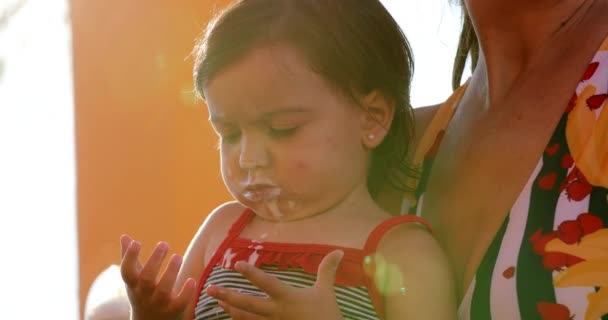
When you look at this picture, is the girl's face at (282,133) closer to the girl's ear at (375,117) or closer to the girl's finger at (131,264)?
the girl's ear at (375,117)

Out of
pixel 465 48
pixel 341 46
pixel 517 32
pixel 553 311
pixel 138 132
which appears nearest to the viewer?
pixel 553 311

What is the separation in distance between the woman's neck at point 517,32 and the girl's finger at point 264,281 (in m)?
0.66

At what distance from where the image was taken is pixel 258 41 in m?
1.23

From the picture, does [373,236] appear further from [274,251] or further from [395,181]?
[395,181]

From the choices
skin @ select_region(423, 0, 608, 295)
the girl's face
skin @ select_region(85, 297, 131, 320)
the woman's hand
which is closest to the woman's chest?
skin @ select_region(423, 0, 608, 295)

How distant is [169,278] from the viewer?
3.77ft

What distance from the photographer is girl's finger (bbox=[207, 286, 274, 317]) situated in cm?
97

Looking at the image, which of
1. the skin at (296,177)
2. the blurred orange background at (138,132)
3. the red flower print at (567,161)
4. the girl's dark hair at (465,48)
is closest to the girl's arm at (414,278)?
the skin at (296,177)

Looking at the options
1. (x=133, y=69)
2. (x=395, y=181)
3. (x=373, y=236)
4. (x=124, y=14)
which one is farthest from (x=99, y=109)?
(x=373, y=236)

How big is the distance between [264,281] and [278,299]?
30mm

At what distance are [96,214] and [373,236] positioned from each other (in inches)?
71.7

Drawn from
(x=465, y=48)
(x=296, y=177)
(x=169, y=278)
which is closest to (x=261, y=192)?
(x=296, y=177)

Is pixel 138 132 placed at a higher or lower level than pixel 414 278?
higher

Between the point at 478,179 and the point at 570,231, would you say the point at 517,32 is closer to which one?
the point at 478,179
